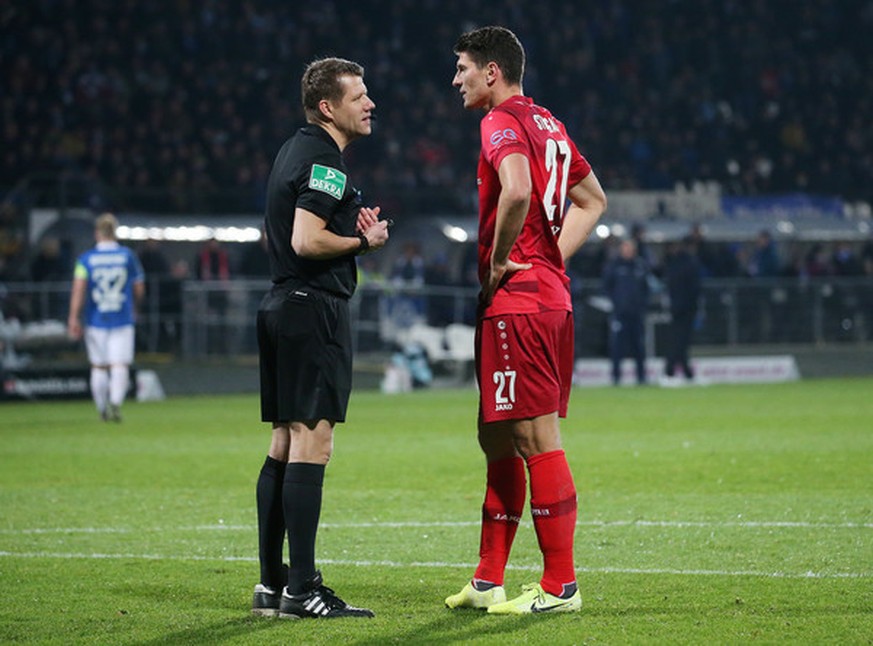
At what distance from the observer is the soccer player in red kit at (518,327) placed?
230 inches

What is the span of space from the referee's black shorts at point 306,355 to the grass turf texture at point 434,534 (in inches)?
32.9

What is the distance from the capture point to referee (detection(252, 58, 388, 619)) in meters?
5.93

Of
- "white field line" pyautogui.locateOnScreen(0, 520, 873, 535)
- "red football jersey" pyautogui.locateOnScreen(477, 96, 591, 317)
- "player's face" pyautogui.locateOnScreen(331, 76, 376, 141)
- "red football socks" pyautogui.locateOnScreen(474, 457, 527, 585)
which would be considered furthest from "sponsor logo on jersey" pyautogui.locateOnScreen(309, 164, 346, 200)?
"white field line" pyautogui.locateOnScreen(0, 520, 873, 535)

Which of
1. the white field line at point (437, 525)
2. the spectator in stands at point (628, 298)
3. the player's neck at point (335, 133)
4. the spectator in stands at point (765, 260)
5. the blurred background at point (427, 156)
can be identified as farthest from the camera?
the spectator in stands at point (765, 260)

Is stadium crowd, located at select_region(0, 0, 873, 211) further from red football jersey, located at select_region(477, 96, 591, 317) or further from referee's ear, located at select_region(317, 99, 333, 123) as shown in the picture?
red football jersey, located at select_region(477, 96, 591, 317)

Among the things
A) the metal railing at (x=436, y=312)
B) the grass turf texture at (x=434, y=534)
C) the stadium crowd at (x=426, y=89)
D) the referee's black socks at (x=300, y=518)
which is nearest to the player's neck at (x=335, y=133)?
the referee's black socks at (x=300, y=518)

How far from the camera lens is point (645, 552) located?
7.38m

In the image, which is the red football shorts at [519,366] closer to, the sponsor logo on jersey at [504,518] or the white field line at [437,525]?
the sponsor logo on jersey at [504,518]

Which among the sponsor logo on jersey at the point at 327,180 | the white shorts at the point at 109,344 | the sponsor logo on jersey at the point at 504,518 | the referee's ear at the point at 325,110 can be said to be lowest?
the sponsor logo on jersey at the point at 504,518

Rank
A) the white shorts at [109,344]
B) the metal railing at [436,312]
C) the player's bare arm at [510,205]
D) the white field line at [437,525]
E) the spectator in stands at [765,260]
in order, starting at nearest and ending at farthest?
1. the player's bare arm at [510,205]
2. the white field line at [437,525]
3. the white shorts at [109,344]
4. the metal railing at [436,312]
5. the spectator in stands at [765,260]

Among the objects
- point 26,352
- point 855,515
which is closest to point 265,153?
point 26,352

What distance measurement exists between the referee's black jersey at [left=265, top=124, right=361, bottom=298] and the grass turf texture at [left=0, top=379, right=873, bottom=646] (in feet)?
4.41

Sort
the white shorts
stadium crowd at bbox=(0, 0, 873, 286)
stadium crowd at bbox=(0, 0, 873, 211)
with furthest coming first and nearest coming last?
stadium crowd at bbox=(0, 0, 873, 211), stadium crowd at bbox=(0, 0, 873, 286), the white shorts

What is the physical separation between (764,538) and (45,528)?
4.02 m
